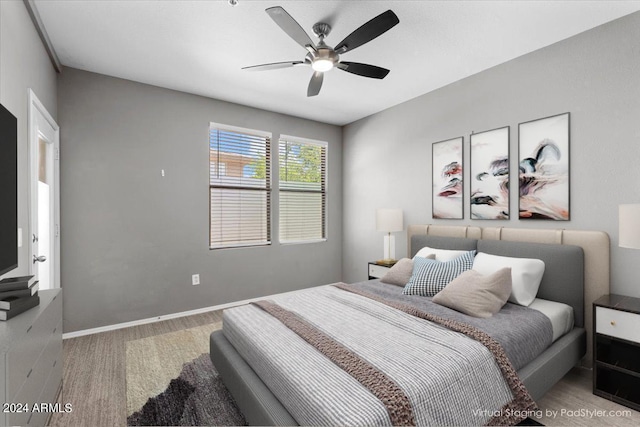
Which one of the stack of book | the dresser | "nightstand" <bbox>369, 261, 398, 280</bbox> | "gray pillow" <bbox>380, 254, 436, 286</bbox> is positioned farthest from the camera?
"nightstand" <bbox>369, 261, 398, 280</bbox>

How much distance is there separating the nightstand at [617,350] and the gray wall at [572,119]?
1.32 ft

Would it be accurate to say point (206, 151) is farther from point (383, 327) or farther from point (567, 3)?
point (567, 3)

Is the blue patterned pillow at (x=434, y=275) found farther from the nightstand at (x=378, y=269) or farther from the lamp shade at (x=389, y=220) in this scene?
the lamp shade at (x=389, y=220)

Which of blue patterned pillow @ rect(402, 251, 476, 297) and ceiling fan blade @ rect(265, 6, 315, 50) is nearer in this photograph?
ceiling fan blade @ rect(265, 6, 315, 50)

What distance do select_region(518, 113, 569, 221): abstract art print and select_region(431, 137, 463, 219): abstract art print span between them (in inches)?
24.9

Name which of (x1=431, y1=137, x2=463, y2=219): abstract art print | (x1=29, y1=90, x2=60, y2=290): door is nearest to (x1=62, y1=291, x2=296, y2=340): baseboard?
(x1=29, y1=90, x2=60, y2=290): door

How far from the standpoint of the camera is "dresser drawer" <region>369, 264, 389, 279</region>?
379 centimetres

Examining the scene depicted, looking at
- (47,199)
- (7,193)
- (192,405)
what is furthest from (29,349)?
(47,199)

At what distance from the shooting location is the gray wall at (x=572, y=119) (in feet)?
7.55

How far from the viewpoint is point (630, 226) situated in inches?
77.4

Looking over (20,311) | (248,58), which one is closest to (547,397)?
(20,311)

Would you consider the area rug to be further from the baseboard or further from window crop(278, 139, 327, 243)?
window crop(278, 139, 327, 243)

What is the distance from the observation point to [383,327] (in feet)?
6.40

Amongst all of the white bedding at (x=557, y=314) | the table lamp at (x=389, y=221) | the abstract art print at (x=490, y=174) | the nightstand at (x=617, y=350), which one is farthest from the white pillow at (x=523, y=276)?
the table lamp at (x=389, y=221)
